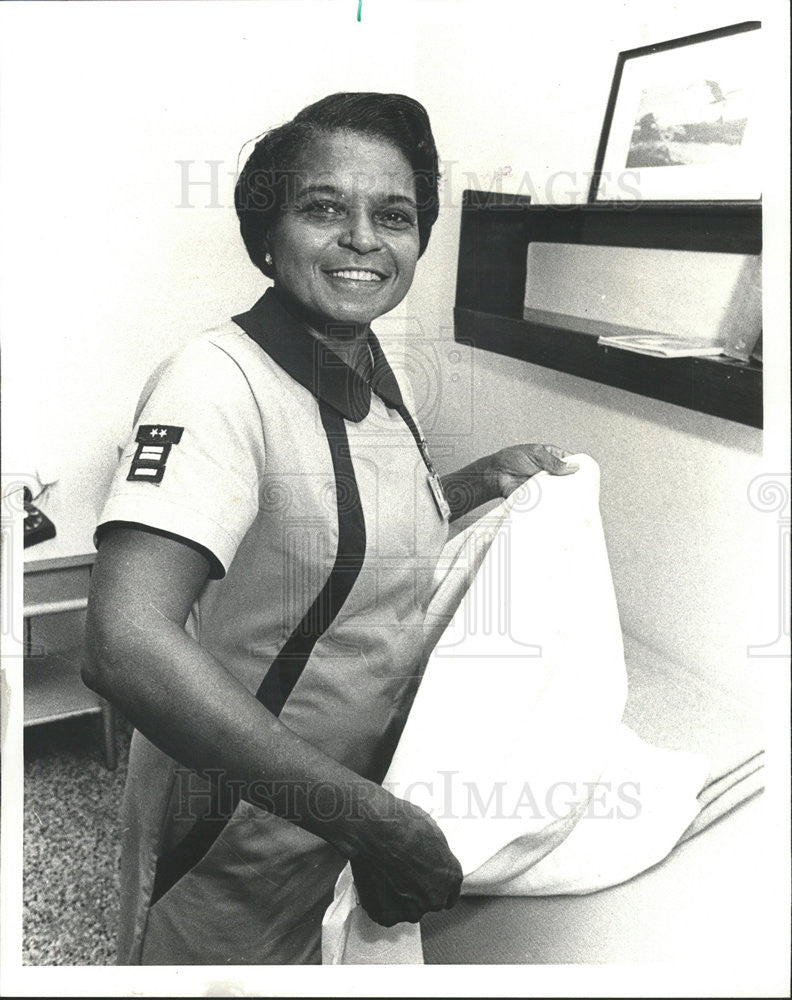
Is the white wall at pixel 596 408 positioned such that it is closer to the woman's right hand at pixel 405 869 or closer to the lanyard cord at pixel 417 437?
the lanyard cord at pixel 417 437

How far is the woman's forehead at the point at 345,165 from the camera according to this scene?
26.7 inches

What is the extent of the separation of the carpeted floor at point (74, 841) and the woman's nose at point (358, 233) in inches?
22.5

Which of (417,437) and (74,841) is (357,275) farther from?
(74,841)

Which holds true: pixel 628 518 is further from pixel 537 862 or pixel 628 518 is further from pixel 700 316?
pixel 537 862

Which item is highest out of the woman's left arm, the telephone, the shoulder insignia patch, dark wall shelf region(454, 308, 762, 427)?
dark wall shelf region(454, 308, 762, 427)

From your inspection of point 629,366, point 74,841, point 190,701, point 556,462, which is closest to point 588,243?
point 629,366

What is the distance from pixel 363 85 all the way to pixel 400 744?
600 millimetres

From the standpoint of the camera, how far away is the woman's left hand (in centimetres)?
82

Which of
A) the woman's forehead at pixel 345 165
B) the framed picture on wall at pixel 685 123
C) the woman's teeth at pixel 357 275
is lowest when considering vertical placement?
the woman's teeth at pixel 357 275

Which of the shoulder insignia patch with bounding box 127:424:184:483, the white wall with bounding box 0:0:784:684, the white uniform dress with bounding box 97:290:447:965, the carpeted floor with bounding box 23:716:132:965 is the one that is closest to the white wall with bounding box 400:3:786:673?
the white wall with bounding box 0:0:784:684

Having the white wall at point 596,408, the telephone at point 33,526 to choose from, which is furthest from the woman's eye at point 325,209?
the telephone at point 33,526

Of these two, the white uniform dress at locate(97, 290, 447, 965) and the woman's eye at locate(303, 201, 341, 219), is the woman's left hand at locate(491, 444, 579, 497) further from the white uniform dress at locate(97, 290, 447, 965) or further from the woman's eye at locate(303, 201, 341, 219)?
the woman's eye at locate(303, 201, 341, 219)

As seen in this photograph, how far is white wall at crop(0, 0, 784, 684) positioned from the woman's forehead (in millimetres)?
53

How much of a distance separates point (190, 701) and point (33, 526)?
0.23 m
